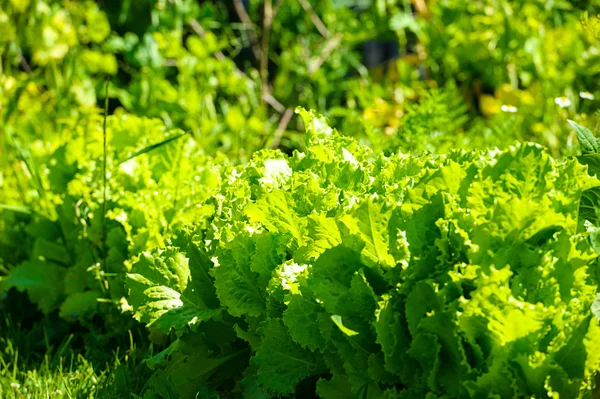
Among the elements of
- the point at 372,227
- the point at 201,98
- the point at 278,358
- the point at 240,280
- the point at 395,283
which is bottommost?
the point at 201,98

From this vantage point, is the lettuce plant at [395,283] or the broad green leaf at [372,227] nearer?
the lettuce plant at [395,283]

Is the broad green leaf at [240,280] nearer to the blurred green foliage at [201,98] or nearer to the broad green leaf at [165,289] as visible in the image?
the broad green leaf at [165,289]

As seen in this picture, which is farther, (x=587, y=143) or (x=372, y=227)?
(x=587, y=143)

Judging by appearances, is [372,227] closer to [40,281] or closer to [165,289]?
[165,289]

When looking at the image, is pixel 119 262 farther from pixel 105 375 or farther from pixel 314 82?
pixel 314 82

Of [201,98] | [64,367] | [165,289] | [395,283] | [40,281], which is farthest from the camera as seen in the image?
[201,98]

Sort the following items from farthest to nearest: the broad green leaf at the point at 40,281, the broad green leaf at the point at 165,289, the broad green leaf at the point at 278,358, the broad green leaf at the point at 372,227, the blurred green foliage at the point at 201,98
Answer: the broad green leaf at the point at 40,281, the blurred green foliage at the point at 201,98, the broad green leaf at the point at 165,289, the broad green leaf at the point at 278,358, the broad green leaf at the point at 372,227

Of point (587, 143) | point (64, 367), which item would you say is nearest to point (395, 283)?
point (587, 143)

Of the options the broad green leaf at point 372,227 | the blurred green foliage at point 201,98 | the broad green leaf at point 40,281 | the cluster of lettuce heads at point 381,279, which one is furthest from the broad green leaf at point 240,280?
the broad green leaf at point 40,281

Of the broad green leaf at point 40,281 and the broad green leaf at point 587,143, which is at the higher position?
the broad green leaf at point 587,143
